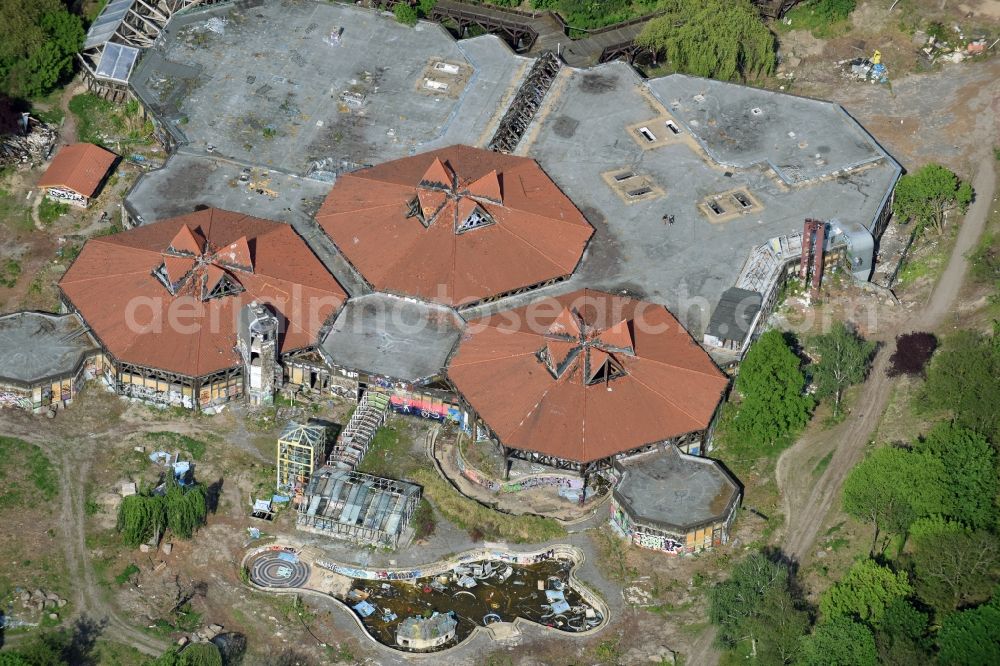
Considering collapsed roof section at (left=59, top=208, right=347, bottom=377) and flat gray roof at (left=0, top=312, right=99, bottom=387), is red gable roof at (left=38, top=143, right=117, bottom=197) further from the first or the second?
flat gray roof at (left=0, top=312, right=99, bottom=387)

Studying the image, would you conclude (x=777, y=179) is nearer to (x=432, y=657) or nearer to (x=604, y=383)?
(x=604, y=383)

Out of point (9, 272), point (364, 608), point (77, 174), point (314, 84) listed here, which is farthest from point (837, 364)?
point (9, 272)

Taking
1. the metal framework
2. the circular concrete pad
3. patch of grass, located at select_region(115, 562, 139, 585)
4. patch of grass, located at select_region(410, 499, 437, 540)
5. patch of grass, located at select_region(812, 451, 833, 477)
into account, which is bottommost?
patch of grass, located at select_region(115, 562, 139, 585)

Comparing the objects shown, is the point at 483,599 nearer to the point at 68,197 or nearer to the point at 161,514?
the point at 161,514

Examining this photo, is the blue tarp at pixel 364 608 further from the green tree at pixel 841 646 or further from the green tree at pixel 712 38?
the green tree at pixel 712 38

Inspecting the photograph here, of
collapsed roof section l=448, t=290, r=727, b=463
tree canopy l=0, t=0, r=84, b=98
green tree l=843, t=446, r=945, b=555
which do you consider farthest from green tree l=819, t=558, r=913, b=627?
tree canopy l=0, t=0, r=84, b=98

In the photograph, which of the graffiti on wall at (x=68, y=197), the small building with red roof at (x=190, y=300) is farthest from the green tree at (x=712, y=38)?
the graffiti on wall at (x=68, y=197)
